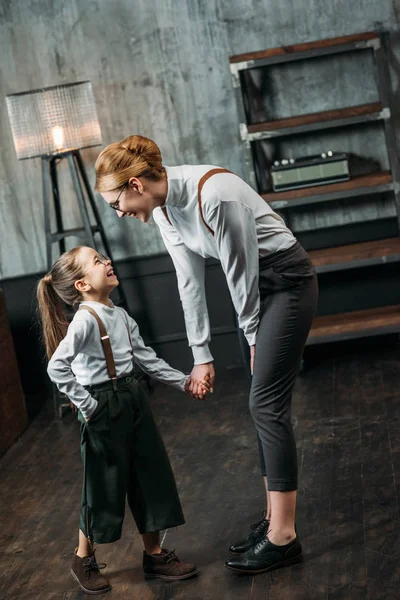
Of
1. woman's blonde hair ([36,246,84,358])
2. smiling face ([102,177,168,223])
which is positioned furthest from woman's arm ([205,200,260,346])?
woman's blonde hair ([36,246,84,358])

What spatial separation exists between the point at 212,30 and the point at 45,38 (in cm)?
98

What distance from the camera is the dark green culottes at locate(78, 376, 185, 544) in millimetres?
2801

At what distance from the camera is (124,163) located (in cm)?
252

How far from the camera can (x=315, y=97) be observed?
512 centimetres

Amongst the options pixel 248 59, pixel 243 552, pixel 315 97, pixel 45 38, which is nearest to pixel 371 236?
pixel 315 97

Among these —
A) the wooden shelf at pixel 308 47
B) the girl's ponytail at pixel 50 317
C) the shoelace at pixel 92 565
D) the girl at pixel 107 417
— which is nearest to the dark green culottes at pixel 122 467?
the girl at pixel 107 417

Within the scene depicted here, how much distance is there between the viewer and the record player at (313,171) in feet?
16.2

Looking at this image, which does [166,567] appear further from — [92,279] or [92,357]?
[92,279]

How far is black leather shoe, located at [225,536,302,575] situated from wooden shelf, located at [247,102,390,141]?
2.67 metres

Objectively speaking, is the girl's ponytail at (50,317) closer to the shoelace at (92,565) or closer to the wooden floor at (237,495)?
the shoelace at (92,565)

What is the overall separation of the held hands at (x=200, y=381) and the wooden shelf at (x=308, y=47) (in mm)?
2478

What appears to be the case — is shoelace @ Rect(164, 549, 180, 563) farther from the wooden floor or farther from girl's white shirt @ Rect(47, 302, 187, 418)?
girl's white shirt @ Rect(47, 302, 187, 418)

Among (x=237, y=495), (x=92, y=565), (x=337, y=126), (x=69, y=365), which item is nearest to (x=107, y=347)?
(x=69, y=365)

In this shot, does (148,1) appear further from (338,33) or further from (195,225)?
(195,225)
